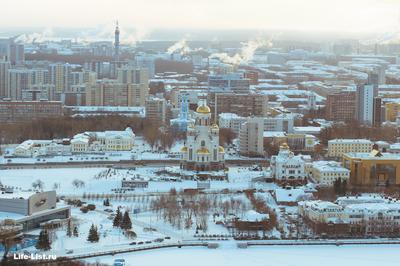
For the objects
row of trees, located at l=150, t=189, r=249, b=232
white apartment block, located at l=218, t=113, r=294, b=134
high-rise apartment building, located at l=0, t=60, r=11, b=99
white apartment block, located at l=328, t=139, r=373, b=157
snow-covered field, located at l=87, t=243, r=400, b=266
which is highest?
high-rise apartment building, located at l=0, t=60, r=11, b=99

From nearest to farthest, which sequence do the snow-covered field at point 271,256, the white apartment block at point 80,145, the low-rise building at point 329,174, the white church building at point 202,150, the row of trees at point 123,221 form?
the snow-covered field at point 271,256 → the row of trees at point 123,221 → the low-rise building at point 329,174 → the white church building at point 202,150 → the white apartment block at point 80,145

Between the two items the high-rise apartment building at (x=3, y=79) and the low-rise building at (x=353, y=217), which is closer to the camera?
the low-rise building at (x=353, y=217)

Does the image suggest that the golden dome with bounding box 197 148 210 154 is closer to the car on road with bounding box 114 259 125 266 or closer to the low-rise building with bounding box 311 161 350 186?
the low-rise building with bounding box 311 161 350 186

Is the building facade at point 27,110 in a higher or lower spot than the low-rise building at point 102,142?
higher

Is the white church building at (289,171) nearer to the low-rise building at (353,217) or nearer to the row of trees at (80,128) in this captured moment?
the low-rise building at (353,217)

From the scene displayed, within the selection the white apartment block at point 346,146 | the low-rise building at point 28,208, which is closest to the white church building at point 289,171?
the white apartment block at point 346,146

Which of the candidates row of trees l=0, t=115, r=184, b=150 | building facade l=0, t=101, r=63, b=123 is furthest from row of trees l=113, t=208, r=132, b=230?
building facade l=0, t=101, r=63, b=123

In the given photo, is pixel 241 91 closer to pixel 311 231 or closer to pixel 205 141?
pixel 205 141

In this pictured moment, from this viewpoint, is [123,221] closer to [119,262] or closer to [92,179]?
[119,262]
